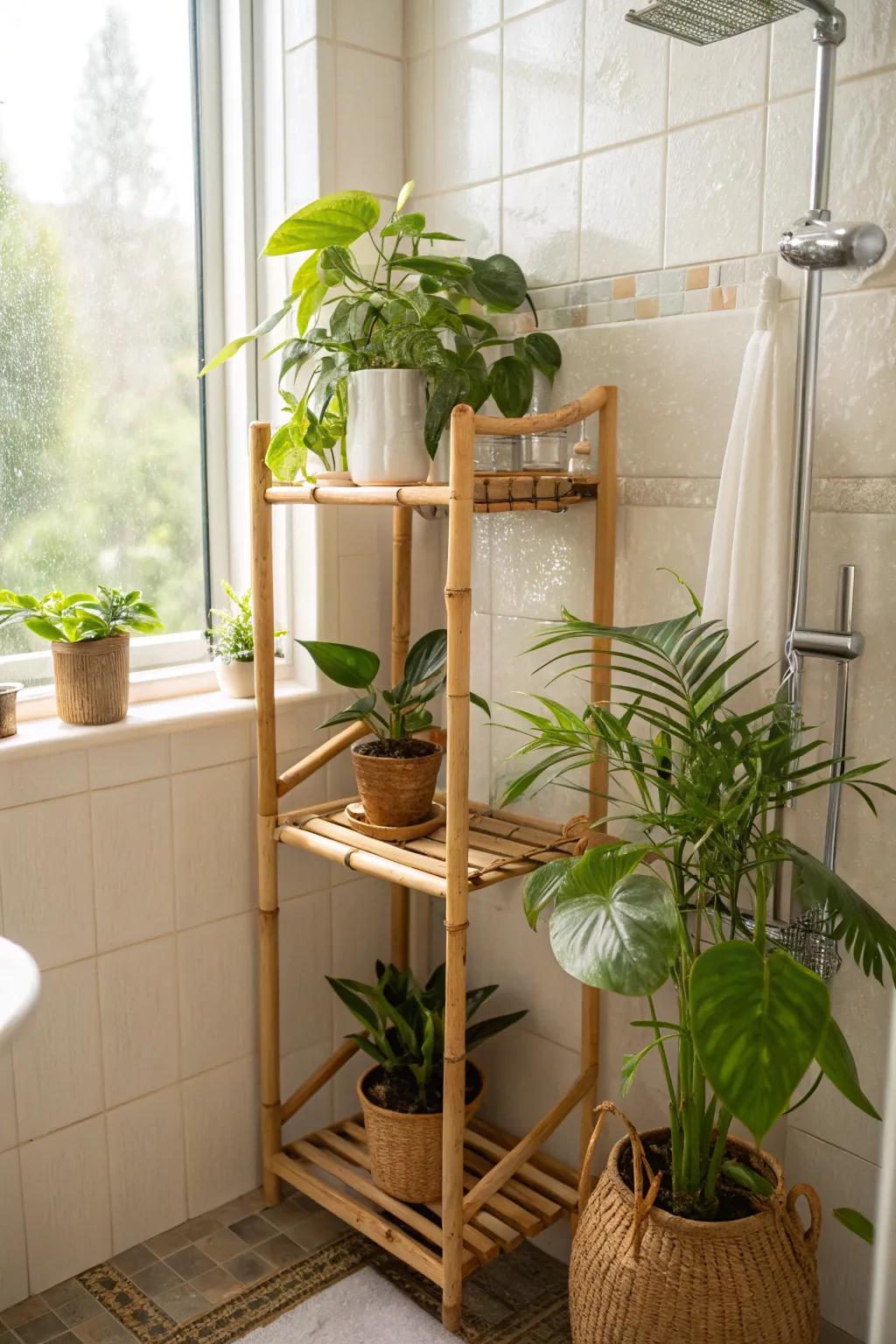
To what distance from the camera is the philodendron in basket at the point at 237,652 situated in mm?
1920

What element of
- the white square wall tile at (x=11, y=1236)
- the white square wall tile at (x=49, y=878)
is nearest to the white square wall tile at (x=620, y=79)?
the white square wall tile at (x=49, y=878)

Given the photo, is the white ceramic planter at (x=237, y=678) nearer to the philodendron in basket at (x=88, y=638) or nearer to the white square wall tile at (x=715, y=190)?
the philodendron in basket at (x=88, y=638)

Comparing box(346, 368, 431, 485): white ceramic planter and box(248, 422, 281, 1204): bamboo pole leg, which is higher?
box(346, 368, 431, 485): white ceramic planter

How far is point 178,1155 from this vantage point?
1899 mm

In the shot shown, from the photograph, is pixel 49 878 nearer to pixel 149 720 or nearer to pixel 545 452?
pixel 149 720

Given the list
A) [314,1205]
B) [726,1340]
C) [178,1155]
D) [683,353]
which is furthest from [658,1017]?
[683,353]

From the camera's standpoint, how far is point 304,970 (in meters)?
2.04

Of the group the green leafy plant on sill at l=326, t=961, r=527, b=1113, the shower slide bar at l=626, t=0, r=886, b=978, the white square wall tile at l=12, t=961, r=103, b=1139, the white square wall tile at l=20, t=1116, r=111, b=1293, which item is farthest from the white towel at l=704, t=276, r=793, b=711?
the white square wall tile at l=20, t=1116, r=111, b=1293

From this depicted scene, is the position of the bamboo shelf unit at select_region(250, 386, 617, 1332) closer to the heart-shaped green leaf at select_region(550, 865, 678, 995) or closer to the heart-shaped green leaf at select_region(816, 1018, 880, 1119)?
the heart-shaped green leaf at select_region(550, 865, 678, 995)

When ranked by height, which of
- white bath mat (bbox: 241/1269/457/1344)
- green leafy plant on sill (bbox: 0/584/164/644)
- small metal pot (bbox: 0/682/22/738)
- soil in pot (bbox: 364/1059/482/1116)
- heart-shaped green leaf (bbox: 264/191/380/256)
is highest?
heart-shaped green leaf (bbox: 264/191/380/256)

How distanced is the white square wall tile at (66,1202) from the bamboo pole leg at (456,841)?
55 cm

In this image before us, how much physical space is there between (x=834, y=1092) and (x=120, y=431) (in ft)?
4.75

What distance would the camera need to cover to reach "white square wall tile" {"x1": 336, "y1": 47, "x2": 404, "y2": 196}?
1866 millimetres

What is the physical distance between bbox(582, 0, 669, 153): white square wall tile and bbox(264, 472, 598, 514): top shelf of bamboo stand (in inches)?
18.7
